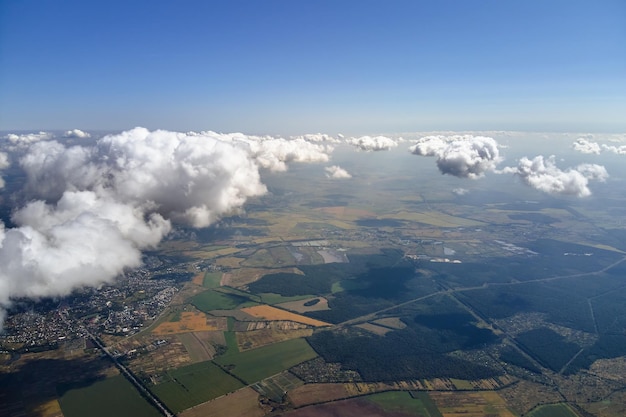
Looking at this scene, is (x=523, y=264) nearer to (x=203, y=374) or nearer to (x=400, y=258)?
(x=400, y=258)

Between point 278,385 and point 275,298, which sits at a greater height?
point 278,385

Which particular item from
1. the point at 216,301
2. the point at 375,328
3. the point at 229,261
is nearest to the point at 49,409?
the point at 216,301

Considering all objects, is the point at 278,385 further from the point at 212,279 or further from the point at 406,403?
the point at 212,279

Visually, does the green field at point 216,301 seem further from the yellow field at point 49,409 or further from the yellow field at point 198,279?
the yellow field at point 49,409

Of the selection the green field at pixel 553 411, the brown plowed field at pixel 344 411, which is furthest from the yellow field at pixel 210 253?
the green field at pixel 553 411

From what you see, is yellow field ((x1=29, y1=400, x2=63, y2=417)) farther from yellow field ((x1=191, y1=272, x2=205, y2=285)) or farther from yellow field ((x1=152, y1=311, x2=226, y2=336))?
yellow field ((x1=191, y1=272, x2=205, y2=285))
